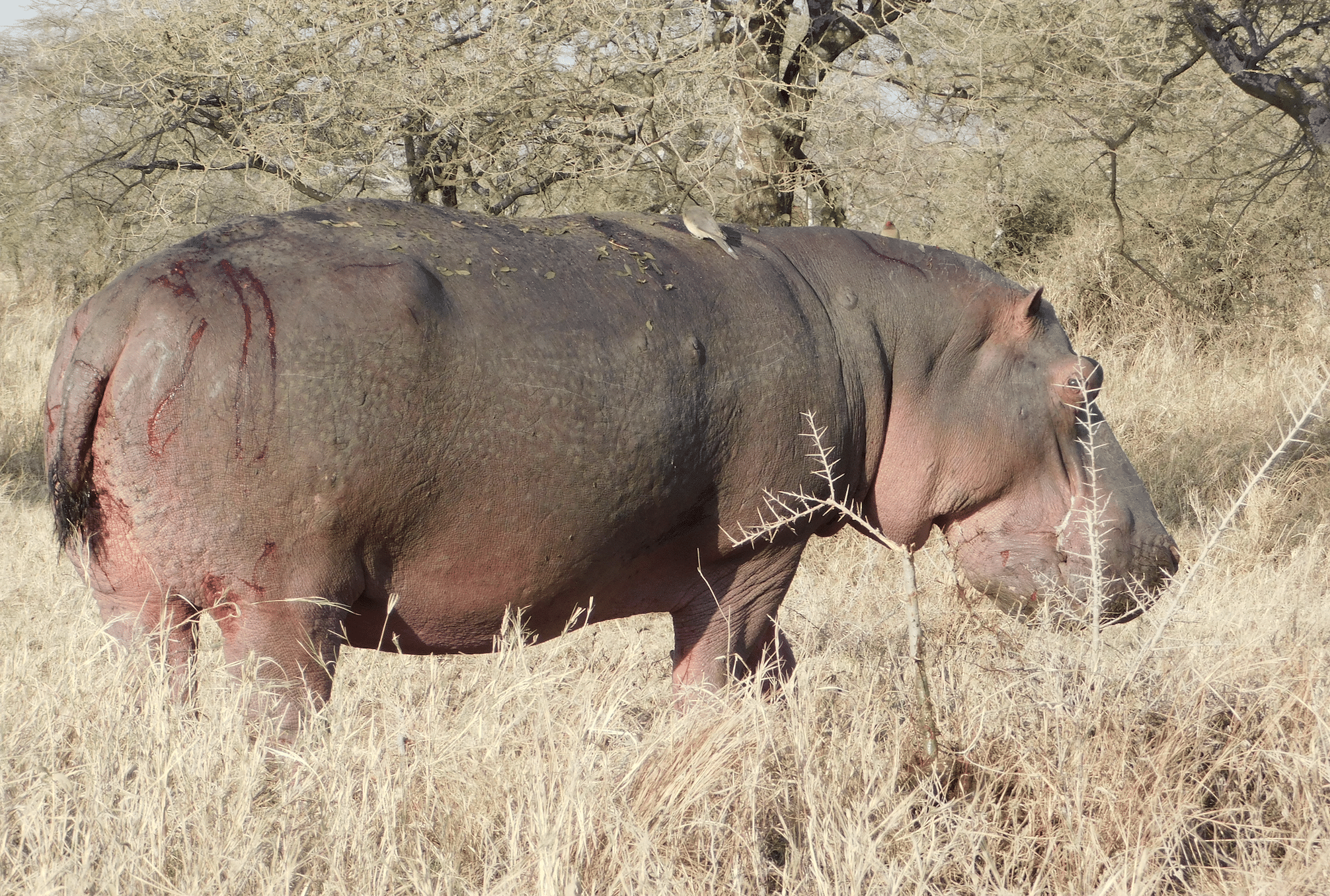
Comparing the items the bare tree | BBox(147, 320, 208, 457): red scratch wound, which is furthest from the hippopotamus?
the bare tree

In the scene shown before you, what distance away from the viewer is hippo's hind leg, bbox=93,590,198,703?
2.79 meters

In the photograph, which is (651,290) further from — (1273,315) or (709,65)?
(1273,315)

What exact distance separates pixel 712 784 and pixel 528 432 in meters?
0.91

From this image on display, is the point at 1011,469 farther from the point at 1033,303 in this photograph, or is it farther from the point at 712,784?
the point at 712,784

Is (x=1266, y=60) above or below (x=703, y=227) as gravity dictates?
above

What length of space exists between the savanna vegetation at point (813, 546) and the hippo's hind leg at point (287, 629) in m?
0.09

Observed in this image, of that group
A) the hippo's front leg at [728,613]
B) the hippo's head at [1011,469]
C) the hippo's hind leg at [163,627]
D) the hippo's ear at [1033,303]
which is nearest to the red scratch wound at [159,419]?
the hippo's hind leg at [163,627]

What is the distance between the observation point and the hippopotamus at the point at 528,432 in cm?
271

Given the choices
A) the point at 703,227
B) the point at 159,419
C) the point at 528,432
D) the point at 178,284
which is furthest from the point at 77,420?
the point at 703,227

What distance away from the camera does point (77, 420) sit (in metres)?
2.71

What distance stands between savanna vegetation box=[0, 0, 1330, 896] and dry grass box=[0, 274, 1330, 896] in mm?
14

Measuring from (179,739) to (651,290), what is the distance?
156 cm

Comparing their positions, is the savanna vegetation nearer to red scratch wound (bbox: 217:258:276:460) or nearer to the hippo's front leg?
the hippo's front leg

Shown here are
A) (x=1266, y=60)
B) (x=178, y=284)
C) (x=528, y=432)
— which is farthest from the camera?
(x=1266, y=60)
